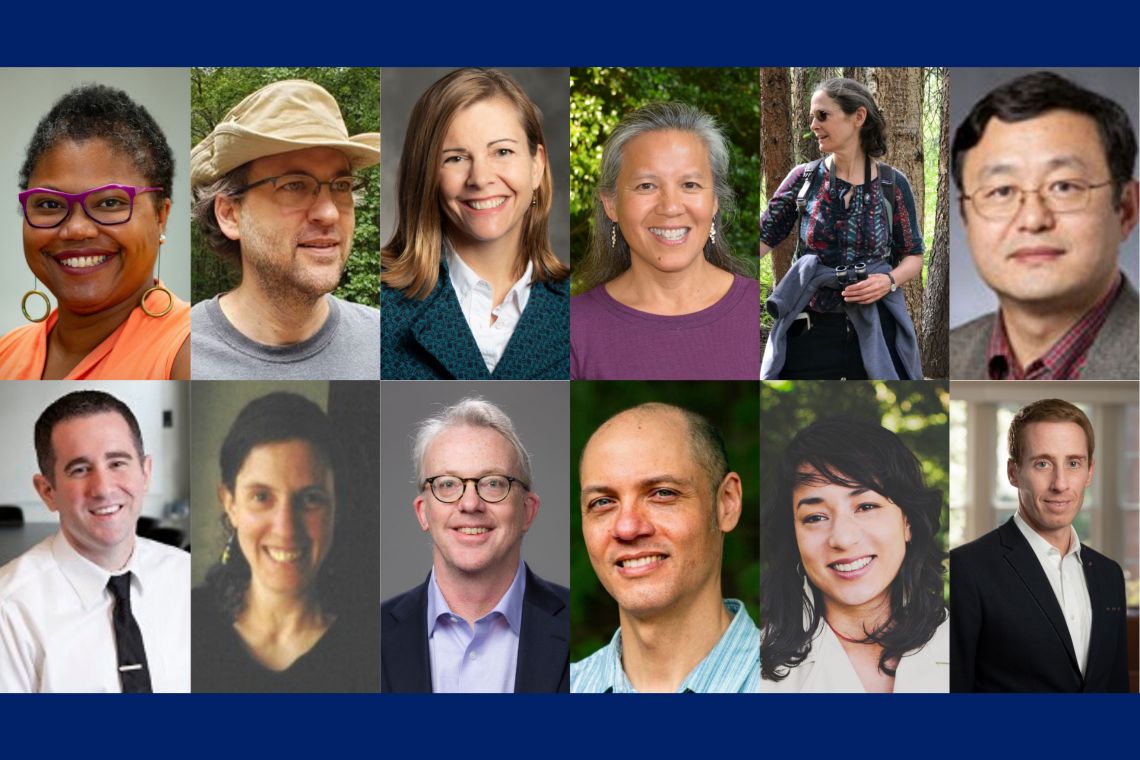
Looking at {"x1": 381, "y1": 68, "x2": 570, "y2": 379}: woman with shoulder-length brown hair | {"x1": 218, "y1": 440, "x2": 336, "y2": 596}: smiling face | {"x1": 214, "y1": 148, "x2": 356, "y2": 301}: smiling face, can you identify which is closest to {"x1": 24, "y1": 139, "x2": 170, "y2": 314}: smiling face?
{"x1": 214, "y1": 148, "x2": 356, "y2": 301}: smiling face

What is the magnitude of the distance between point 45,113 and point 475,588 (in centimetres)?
310

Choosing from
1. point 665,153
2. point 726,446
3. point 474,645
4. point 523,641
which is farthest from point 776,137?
point 474,645

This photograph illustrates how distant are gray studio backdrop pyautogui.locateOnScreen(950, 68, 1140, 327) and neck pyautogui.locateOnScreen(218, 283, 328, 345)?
308cm

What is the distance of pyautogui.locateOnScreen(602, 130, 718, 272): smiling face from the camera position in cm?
983

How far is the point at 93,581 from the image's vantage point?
9922mm

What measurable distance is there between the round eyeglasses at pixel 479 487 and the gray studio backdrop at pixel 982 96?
237 centimetres

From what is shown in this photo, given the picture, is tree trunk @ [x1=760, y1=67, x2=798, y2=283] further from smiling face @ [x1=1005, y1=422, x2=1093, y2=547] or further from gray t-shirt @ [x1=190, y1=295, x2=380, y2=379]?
gray t-shirt @ [x1=190, y1=295, x2=380, y2=379]

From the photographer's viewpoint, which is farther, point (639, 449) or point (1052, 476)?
point (1052, 476)

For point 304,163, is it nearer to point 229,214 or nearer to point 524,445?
point 229,214

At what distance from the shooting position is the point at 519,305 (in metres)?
9.88

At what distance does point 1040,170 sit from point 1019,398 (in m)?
1.12

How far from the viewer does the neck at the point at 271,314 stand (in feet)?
32.4

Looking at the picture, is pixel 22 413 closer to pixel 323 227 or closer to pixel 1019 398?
pixel 323 227

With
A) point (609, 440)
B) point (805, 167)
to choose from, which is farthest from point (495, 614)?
point (805, 167)
